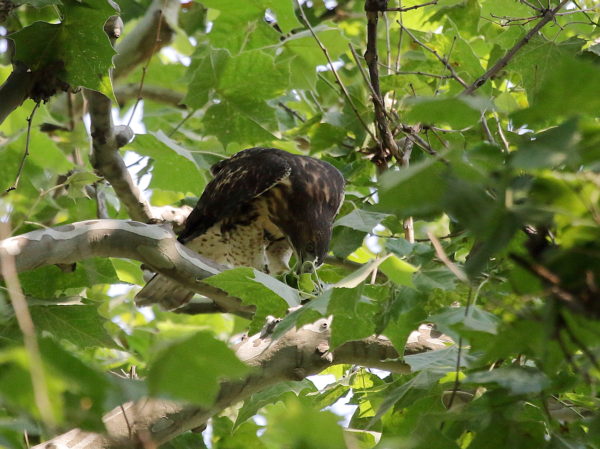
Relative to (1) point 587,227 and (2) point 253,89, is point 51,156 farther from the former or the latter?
(1) point 587,227

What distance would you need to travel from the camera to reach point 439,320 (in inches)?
73.5

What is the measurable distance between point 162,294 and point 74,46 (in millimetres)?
2102

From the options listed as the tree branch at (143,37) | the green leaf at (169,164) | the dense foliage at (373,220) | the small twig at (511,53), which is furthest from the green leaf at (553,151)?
the tree branch at (143,37)

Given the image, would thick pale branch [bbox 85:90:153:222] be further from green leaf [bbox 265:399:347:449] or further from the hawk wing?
green leaf [bbox 265:399:347:449]

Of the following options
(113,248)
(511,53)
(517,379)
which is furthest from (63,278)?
(517,379)

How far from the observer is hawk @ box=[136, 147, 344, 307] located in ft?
16.9

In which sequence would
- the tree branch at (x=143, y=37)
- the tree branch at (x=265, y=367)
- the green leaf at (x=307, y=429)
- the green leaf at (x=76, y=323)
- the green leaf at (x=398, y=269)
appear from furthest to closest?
1. the tree branch at (x=143, y=37)
2. the green leaf at (x=76, y=323)
3. the tree branch at (x=265, y=367)
4. the green leaf at (x=398, y=269)
5. the green leaf at (x=307, y=429)

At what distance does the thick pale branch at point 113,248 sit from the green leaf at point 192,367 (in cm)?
192

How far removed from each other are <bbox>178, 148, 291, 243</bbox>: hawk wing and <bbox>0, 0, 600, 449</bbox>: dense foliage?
240mm

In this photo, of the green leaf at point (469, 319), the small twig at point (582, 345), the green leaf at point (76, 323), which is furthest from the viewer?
the green leaf at point (76, 323)

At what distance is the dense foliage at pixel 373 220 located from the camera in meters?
1.16

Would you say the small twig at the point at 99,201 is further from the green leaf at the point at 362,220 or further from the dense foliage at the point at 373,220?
the green leaf at the point at 362,220

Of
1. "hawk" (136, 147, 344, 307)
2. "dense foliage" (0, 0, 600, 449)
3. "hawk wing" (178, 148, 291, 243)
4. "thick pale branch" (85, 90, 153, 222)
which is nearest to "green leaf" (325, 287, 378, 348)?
"dense foliage" (0, 0, 600, 449)

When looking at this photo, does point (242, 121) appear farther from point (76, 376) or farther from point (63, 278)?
point (76, 376)
